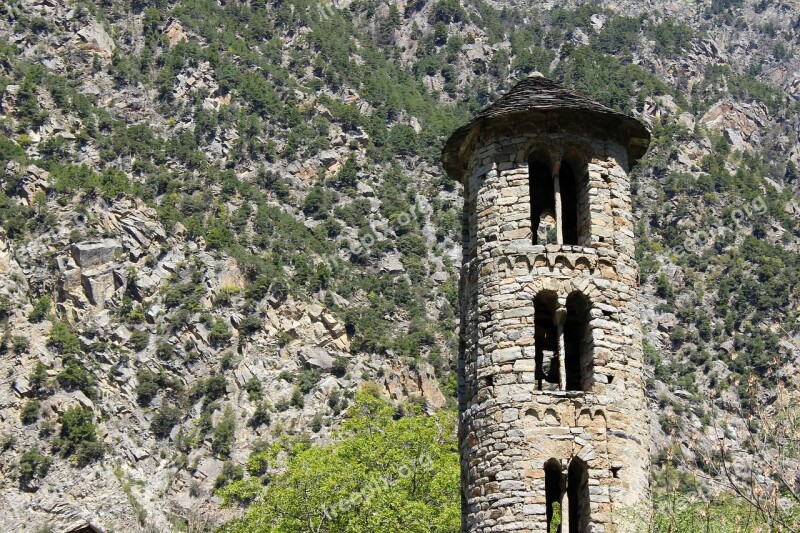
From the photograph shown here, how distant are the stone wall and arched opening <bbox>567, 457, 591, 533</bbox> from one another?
4.7 inches

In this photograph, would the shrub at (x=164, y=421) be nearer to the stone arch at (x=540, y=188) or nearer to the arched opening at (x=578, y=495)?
the stone arch at (x=540, y=188)

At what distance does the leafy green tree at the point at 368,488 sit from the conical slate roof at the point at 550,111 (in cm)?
1181

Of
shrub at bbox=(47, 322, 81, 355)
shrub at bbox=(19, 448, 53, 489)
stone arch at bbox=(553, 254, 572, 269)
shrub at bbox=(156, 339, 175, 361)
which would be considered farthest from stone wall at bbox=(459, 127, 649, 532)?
shrub at bbox=(156, 339, 175, 361)

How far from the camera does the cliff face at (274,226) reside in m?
91.4

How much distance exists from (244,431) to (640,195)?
5155 cm

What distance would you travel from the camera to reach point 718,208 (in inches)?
4641

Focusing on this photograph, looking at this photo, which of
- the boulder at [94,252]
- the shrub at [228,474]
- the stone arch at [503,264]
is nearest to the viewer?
the stone arch at [503,264]

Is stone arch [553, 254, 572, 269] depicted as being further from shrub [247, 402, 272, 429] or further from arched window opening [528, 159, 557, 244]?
shrub [247, 402, 272, 429]

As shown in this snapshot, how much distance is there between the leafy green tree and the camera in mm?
30531

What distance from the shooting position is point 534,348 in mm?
18719

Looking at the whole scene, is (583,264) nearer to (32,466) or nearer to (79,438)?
(32,466)

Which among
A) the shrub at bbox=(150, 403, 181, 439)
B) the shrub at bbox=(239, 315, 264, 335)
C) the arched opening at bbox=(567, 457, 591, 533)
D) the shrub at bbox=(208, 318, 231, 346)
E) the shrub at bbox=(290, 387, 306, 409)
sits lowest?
the arched opening at bbox=(567, 457, 591, 533)

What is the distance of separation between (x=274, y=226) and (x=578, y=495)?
98439mm

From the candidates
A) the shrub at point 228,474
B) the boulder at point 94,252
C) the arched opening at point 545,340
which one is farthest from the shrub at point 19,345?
the arched opening at point 545,340
